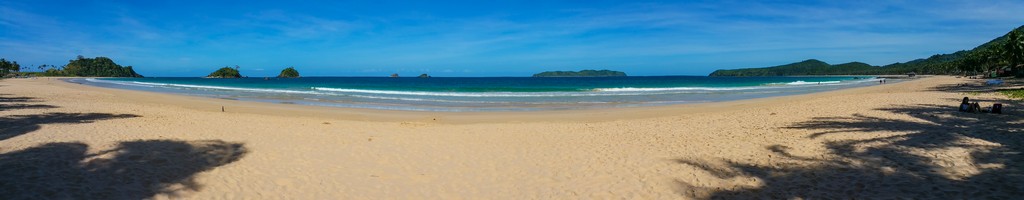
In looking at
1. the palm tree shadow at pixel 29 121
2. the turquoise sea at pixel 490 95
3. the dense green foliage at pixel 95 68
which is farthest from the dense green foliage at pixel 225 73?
the palm tree shadow at pixel 29 121

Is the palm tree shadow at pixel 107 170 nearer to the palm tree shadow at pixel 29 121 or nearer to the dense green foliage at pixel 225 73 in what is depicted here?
the palm tree shadow at pixel 29 121

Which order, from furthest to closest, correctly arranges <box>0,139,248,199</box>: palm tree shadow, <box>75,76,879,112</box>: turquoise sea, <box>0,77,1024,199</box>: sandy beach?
<box>75,76,879,112</box>: turquoise sea → <box>0,77,1024,199</box>: sandy beach → <box>0,139,248,199</box>: palm tree shadow

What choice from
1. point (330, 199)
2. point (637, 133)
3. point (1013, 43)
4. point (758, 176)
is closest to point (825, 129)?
point (637, 133)

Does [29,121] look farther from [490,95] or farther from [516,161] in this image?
[490,95]

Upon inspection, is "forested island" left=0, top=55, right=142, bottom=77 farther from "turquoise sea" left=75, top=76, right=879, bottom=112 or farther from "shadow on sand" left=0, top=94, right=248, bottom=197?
"shadow on sand" left=0, top=94, right=248, bottom=197

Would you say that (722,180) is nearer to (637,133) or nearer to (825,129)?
(637,133)

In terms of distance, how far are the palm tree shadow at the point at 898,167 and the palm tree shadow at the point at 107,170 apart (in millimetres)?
7255

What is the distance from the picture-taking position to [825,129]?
11047mm

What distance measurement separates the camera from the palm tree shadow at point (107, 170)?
5.80 metres

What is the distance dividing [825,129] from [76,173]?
1401cm

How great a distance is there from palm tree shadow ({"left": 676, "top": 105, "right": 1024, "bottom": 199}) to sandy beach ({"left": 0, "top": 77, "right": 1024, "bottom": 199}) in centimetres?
2

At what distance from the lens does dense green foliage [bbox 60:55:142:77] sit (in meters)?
164

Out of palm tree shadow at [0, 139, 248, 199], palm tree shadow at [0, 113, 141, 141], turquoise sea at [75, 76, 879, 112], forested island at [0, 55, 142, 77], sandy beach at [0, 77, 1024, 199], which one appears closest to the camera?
palm tree shadow at [0, 139, 248, 199]

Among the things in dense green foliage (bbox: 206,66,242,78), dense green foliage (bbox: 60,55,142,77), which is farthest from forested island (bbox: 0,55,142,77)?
dense green foliage (bbox: 206,66,242,78)
